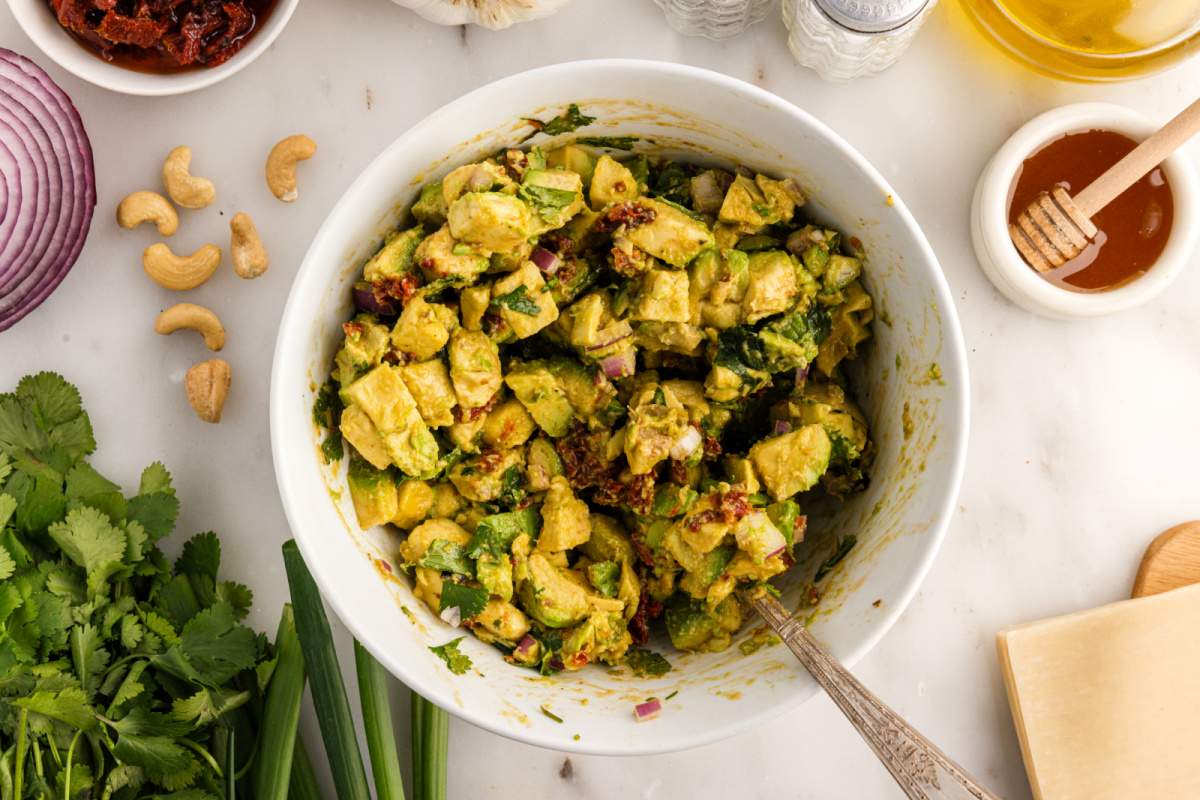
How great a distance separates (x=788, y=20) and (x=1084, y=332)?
30.1 inches

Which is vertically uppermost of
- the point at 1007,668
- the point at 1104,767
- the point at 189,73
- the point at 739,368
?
the point at 189,73

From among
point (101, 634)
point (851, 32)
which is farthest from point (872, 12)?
point (101, 634)

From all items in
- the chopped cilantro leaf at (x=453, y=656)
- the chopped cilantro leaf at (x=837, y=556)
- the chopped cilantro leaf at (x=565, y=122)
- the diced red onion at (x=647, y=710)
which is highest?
the chopped cilantro leaf at (x=565, y=122)

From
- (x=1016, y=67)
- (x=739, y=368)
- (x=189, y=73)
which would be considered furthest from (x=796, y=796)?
(x=189, y=73)

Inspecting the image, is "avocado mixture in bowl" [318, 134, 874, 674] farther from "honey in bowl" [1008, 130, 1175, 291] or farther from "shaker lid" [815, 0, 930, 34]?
"honey in bowl" [1008, 130, 1175, 291]

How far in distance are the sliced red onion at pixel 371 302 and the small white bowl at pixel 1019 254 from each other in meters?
1.01

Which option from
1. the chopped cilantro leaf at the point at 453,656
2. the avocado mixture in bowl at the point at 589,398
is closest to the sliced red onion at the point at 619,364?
the avocado mixture in bowl at the point at 589,398

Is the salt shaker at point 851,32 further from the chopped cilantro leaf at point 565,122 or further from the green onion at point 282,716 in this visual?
the green onion at point 282,716

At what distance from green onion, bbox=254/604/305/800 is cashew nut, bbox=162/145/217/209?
0.70 m

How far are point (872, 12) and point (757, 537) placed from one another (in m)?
0.80

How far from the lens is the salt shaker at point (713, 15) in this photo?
181 cm

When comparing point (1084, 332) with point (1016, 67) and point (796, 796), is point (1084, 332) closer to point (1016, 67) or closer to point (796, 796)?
point (1016, 67)

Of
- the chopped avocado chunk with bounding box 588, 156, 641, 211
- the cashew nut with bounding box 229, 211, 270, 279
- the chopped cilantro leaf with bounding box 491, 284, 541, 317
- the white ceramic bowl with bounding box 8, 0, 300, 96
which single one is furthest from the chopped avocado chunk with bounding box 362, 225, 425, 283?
the white ceramic bowl with bounding box 8, 0, 300, 96

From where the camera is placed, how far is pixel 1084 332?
1961mm
